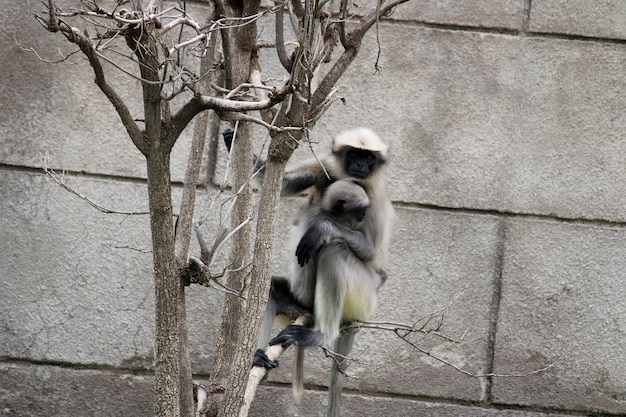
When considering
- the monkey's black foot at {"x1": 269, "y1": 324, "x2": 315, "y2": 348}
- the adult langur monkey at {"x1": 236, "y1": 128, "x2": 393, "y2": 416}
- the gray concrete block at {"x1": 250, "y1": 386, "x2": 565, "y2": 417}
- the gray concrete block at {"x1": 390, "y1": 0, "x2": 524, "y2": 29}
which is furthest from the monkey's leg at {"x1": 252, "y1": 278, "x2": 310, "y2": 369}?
the gray concrete block at {"x1": 390, "y1": 0, "x2": 524, "y2": 29}

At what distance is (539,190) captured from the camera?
6246mm

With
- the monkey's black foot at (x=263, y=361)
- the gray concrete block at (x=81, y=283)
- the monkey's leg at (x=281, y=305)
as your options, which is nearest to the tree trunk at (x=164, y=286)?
the monkey's black foot at (x=263, y=361)

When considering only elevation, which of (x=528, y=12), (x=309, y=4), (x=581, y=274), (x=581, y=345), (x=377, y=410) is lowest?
(x=377, y=410)

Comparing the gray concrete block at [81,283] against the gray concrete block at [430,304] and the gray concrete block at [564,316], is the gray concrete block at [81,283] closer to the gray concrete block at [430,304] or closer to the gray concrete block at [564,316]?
the gray concrete block at [430,304]

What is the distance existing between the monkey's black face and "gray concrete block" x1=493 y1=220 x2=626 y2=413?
55.6 inches

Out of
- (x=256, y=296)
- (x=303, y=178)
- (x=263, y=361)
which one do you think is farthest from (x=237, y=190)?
(x=303, y=178)

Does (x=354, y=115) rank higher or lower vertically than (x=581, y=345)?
higher

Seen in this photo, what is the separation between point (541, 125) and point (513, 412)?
6.40 ft

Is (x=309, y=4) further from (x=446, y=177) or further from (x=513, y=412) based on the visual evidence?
(x=513, y=412)

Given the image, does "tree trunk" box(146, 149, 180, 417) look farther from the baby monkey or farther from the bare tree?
the baby monkey

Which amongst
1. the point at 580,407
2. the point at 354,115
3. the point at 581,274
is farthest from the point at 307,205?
the point at 580,407

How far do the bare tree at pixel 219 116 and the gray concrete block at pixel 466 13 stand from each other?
208 cm

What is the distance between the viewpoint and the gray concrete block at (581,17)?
6211 mm

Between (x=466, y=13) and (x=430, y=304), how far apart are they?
197 cm
